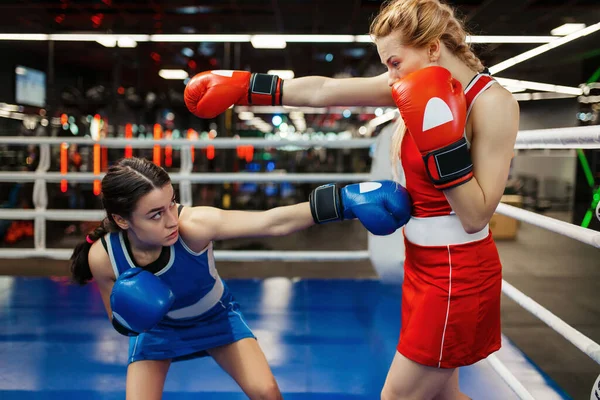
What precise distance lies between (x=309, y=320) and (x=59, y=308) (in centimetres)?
135

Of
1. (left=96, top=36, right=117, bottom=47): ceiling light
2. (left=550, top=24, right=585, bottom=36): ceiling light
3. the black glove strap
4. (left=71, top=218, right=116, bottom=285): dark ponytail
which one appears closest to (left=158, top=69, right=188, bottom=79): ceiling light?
(left=96, top=36, right=117, bottom=47): ceiling light

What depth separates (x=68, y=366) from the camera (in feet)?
6.85

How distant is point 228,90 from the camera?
49.1 inches

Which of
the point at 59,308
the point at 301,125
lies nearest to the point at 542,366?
the point at 59,308

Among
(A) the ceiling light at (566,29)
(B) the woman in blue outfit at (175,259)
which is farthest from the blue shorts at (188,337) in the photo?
(A) the ceiling light at (566,29)

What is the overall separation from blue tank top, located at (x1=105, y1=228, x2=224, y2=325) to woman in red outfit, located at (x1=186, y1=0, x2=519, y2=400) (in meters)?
0.56

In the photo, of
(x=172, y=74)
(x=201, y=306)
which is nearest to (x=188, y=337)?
(x=201, y=306)

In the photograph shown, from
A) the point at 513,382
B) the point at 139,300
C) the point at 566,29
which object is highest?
the point at 566,29

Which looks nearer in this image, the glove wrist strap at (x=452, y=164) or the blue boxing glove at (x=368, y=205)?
the glove wrist strap at (x=452, y=164)

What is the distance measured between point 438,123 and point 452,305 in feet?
1.23

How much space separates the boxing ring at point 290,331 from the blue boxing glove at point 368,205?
0.51 m

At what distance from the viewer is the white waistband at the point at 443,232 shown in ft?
3.51

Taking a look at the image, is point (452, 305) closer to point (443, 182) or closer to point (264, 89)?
point (443, 182)

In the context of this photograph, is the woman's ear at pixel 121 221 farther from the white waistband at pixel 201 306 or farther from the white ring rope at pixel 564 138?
the white ring rope at pixel 564 138
